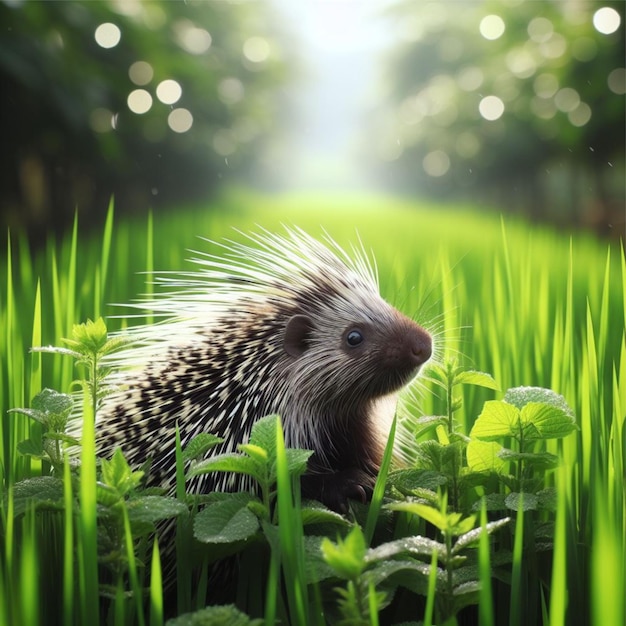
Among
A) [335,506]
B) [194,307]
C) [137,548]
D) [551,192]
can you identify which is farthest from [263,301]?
[551,192]

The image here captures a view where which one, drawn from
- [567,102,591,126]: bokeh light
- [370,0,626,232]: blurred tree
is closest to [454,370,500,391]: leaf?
[370,0,626,232]: blurred tree

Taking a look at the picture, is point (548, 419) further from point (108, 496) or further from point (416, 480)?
point (108, 496)

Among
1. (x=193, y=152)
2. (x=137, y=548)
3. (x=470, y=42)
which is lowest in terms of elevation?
(x=137, y=548)

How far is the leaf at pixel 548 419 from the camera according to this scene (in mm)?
944

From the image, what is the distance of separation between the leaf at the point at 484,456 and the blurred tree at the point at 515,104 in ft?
10.3

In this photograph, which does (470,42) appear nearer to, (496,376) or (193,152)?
(193,152)

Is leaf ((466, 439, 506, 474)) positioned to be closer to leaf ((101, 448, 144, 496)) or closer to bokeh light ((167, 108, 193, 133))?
leaf ((101, 448, 144, 496))

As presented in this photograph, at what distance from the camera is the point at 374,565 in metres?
0.80

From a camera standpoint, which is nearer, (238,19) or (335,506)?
(335,506)

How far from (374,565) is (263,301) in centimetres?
64

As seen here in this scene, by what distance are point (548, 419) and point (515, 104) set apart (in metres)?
6.36

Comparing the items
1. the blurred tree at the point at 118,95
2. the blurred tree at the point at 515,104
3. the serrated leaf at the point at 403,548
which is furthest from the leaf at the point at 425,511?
the blurred tree at the point at 515,104

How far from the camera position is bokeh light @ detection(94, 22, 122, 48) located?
392 cm

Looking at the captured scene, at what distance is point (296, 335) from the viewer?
4.31 feet
